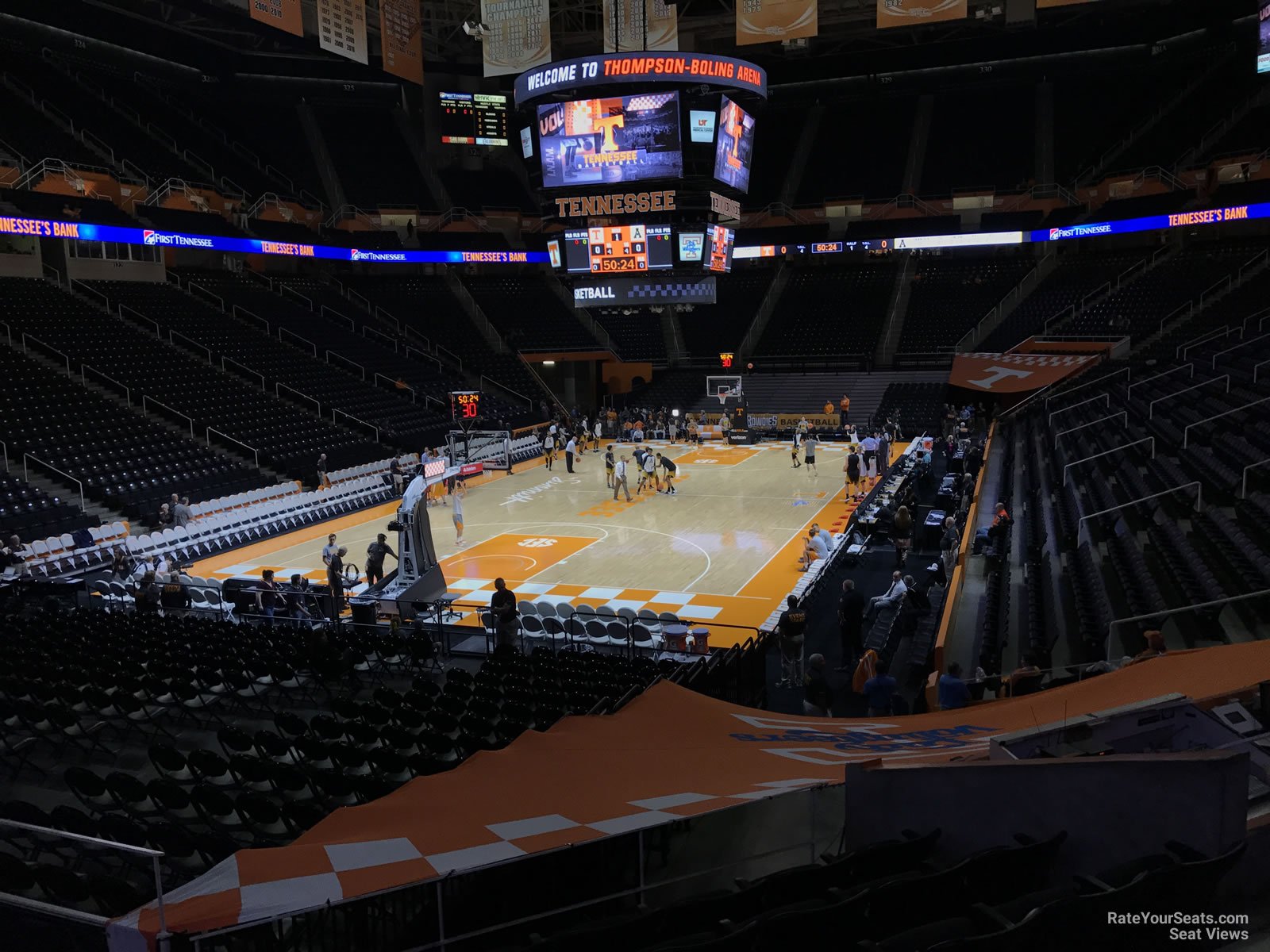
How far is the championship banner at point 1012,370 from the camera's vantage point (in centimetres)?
3491

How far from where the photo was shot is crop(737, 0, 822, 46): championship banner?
27.0m

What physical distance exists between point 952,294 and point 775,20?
22154 millimetres

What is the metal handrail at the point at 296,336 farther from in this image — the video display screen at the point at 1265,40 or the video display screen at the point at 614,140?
the video display screen at the point at 1265,40

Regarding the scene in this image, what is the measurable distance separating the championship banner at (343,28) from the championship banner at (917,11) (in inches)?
604

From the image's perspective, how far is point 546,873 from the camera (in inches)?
226

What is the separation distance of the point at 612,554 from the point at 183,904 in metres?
16.2

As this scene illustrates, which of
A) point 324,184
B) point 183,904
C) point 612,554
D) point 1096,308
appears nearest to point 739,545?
point 612,554

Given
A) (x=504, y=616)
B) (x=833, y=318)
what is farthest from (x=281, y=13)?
(x=833, y=318)

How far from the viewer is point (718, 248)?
26188 mm

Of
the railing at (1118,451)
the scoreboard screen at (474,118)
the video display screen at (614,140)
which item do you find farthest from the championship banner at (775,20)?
the scoreboard screen at (474,118)

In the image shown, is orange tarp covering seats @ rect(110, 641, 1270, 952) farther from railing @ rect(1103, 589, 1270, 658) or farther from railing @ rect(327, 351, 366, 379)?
railing @ rect(327, 351, 366, 379)

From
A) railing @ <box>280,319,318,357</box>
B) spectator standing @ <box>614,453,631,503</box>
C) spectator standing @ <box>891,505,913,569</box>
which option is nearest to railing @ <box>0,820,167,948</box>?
spectator standing @ <box>891,505,913,569</box>

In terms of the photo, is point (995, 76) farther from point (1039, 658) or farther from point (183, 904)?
point (183, 904)

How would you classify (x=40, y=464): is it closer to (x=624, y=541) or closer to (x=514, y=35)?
(x=624, y=541)
